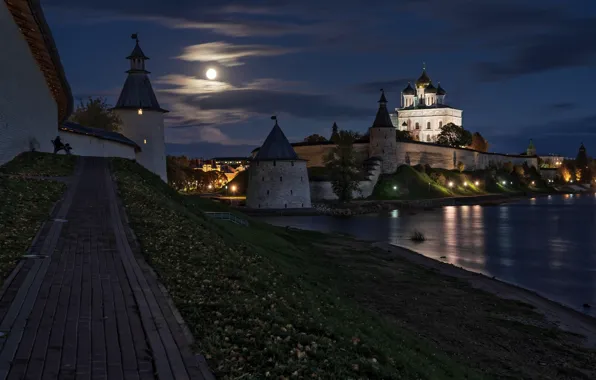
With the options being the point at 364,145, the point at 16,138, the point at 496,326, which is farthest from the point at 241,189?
the point at 496,326

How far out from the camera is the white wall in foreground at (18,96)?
18.8m

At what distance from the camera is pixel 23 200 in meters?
14.4

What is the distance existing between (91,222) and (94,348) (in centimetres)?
741

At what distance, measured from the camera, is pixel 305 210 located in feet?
224

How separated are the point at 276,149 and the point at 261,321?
61784 mm

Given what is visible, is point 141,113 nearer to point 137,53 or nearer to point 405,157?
point 137,53

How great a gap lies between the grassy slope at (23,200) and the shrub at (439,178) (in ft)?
268

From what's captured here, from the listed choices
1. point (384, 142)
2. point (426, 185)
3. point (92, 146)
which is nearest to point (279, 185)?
point (384, 142)

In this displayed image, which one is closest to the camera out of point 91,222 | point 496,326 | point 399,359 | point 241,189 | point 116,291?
point 116,291

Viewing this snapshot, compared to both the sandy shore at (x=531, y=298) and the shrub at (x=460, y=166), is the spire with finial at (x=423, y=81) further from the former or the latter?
the sandy shore at (x=531, y=298)

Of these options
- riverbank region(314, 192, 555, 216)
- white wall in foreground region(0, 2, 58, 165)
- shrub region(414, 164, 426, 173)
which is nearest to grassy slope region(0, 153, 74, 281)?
white wall in foreground region(0, 2, 58, 165)

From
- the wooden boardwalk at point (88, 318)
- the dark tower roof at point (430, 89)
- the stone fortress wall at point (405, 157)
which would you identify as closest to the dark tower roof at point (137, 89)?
the stone fortress wall at point (405, 157)

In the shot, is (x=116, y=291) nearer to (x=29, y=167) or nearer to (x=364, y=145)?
A: (x=29, y=167)

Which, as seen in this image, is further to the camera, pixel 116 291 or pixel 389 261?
pixel 389 261
